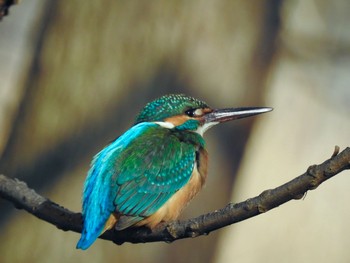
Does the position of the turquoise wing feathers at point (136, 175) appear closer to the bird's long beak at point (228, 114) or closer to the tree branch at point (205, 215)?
the tree branch at point (205, 215)

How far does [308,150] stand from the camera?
22.5ft

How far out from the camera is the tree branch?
8.32ft

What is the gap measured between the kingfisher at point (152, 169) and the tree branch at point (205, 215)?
70 mm

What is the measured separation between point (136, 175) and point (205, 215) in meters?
0.66

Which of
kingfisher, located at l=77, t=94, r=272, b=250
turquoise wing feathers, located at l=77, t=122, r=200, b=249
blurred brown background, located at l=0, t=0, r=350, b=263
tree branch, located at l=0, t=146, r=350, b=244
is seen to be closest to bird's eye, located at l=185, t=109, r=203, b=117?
kingfisher, located at l=77, t=94, r=272, b=250

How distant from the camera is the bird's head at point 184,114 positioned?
12.1ft

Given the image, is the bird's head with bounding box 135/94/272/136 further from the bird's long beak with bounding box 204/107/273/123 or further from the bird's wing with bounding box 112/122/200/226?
the bird's wing with bounding box 112/122/200/226

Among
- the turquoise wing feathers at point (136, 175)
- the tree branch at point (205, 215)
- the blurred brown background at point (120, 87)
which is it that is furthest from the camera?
the blurred brown background at point (120, 87)

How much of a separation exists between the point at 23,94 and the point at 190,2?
985 mm

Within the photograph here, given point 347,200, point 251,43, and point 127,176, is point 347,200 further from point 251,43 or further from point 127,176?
point 127,176

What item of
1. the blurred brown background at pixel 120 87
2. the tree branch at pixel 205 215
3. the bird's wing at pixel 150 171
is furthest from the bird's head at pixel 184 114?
the blurred brown background at pixel 120 87

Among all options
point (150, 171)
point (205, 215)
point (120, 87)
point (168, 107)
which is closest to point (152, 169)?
point (150, 171)

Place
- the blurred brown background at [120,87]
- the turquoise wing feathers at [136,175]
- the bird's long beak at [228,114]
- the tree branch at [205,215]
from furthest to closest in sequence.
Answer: the blurred brown background at [120,87]
the bird's long beak at [228,114]
the turquoise wing feathers at [136,175]
the tree branch at [205,215]

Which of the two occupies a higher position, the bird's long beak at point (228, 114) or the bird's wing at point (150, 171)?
the bird's long beak at point (228, 114)
